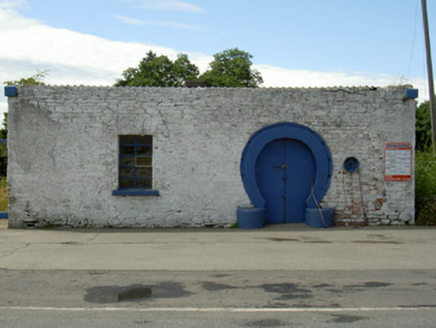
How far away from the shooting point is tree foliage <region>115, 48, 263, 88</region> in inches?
2015

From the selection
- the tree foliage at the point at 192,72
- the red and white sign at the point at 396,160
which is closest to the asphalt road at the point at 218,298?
the red and white sign at the point at 396,160

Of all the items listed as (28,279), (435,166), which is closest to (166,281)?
(28,279)

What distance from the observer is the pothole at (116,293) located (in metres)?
6.95

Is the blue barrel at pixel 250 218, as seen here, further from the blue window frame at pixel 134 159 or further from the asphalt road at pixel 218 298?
the asphalt road at pixel 218 298

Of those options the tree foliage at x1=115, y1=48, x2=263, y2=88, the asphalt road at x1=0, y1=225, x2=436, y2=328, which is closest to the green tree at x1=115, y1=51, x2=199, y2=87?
the tree foliage at x1=115, y1=48, x2=263, y2=88

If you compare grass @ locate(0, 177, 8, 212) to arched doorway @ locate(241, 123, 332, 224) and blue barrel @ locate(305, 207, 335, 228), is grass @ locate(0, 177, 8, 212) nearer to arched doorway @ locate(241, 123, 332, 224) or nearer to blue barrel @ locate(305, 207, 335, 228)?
arched doorway @ locate(241, 123, 332, 224)

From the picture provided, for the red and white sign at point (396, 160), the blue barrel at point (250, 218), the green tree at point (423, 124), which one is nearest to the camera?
the blue barrel at point (250, 218)

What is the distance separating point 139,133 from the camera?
44.3 feet

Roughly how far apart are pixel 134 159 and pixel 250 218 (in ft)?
10.6

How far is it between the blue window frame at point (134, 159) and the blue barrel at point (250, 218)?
93.5 inches

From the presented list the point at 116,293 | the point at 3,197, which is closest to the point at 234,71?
the point at 3,197

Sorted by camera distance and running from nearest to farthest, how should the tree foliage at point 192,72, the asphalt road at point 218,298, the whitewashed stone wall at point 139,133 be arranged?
the asphalt road at point 218,298
the whitewashed stone wall at point 139,133
the tree foliage at point 192,72

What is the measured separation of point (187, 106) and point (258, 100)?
1748 millimetres

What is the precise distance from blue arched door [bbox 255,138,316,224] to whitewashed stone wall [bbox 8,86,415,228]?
616 mm
